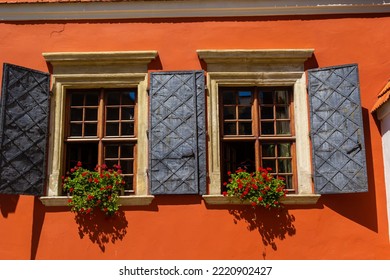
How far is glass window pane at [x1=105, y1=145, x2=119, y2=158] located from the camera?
659cm

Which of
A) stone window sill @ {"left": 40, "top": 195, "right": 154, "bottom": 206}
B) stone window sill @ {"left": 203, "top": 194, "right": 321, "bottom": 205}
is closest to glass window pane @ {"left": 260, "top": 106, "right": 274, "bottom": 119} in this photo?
stone window sill @ {"left": 203, "top": 194, "right": 321, "bottom": 205}

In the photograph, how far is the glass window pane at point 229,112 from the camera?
6.65m

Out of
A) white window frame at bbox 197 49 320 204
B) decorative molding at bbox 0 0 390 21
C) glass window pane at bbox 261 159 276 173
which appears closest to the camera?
white window frame at bbox 197 49 320 204

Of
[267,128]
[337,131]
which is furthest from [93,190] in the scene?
[337,131]

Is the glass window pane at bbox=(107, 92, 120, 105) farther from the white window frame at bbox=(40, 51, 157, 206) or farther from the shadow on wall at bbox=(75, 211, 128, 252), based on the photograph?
the shadow on wall at bbox=(75, 211, 128, 252)

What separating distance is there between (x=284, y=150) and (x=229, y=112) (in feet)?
2.89

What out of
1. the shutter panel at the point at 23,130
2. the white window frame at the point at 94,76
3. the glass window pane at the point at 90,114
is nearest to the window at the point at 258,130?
the white window frame at the point at 94,76

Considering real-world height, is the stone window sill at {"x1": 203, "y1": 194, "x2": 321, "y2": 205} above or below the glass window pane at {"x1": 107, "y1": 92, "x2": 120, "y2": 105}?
below

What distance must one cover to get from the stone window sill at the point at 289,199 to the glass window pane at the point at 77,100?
2133mm

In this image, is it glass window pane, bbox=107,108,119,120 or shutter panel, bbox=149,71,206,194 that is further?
glass window pane, bbox=107,108,119,120

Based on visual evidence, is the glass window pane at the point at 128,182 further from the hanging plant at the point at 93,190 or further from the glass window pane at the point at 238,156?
the glass window pane at the point at 238,156

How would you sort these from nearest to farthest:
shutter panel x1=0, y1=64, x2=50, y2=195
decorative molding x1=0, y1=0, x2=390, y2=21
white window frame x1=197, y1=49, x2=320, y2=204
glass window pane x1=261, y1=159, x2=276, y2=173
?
shutter panel x1=0, y1=64, x2=50, y2=195 < white window frame x1=197, y1=49, x2=320, y2=204 < glass window pane x1=261, y1=159, x2=276, y2=173 < decorative molding x1=0, y1=0, x2=390, y2=21

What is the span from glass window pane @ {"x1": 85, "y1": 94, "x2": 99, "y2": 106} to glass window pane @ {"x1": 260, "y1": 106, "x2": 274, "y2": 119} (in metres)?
2.22
